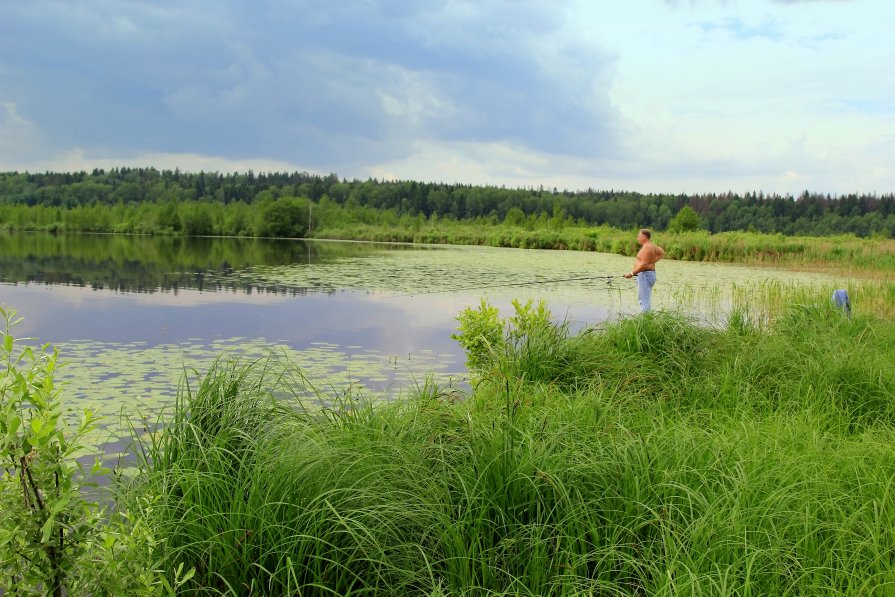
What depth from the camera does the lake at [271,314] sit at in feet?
31.2

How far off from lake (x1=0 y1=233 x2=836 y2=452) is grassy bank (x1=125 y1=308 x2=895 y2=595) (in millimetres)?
744

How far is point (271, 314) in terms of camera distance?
16594mm

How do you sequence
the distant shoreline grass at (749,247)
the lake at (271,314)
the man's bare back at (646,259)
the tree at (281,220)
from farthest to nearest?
the tree at (281,220) < the distant shoreline grass at (749,247) < the man's bare back at (646,259) < the lake at (271,314)

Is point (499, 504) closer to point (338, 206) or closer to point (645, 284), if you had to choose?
point (645, 284)

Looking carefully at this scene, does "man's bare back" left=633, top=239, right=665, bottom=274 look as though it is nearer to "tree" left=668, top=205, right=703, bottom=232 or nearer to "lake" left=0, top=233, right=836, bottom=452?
"lake" left=0, top=233, right=836, bottom=452

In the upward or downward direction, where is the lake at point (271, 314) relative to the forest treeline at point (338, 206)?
downward

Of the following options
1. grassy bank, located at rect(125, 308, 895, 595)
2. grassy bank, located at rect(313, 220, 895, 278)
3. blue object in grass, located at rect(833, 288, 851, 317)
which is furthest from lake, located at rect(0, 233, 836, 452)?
grassy bank, located at rect(313, 220, 895, 278)

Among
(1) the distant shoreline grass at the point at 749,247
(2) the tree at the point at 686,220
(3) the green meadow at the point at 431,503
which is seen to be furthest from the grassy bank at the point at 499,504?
(2) the tree at the point at 686,220

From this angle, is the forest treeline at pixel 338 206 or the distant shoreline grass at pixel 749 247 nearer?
the distant shoreline grass at pixel 749 247

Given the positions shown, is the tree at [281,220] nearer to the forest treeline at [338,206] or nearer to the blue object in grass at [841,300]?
the forest treeline at [338,206]

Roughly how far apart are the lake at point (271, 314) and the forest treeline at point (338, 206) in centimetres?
5873

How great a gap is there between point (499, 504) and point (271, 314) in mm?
13787

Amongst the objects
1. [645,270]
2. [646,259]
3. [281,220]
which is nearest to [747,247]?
[645,270]

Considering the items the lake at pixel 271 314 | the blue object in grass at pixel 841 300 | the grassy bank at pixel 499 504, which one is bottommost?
the lake at pixel 271 314
